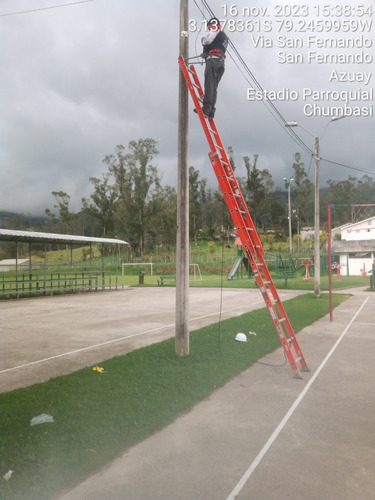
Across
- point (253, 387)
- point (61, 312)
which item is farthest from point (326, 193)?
point (253, 387)

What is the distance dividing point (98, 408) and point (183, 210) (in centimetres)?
335

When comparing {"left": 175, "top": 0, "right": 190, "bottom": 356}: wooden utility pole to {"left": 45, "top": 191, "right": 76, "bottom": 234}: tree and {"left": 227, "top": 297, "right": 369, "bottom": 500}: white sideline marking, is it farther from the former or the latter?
{"left": 45, "top": 191, "right": 76, "bottom": 234}: tree

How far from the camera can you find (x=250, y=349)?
25.1ft

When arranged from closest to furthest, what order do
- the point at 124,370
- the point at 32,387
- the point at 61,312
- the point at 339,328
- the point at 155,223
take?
1. the point at 32,387
2. the point at 124,370
3. the point at 339,328
4. the point at 61,312
5. the point at 155,223

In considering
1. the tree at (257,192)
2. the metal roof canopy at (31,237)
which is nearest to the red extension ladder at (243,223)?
the metal roof canopy at (31,237)

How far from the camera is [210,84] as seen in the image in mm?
6250

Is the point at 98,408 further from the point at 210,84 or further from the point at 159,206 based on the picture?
the point at 159,206

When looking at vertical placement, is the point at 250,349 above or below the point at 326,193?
below

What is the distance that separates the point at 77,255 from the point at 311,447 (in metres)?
91.1

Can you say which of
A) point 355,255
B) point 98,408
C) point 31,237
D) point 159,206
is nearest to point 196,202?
point 159,206

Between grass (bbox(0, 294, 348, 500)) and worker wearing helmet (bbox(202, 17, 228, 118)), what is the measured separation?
3.95 m

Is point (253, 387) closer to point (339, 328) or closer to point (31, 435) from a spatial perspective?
point (31, 435)

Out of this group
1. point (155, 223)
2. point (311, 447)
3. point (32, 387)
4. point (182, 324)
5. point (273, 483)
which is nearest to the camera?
point (273, 483)

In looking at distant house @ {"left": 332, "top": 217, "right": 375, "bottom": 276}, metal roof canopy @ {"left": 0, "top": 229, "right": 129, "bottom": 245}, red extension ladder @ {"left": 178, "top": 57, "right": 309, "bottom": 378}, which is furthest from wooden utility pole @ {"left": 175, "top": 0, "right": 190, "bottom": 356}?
distant house @ {"left": 332, "top": 217, "right": 375, "bottom": 276}
